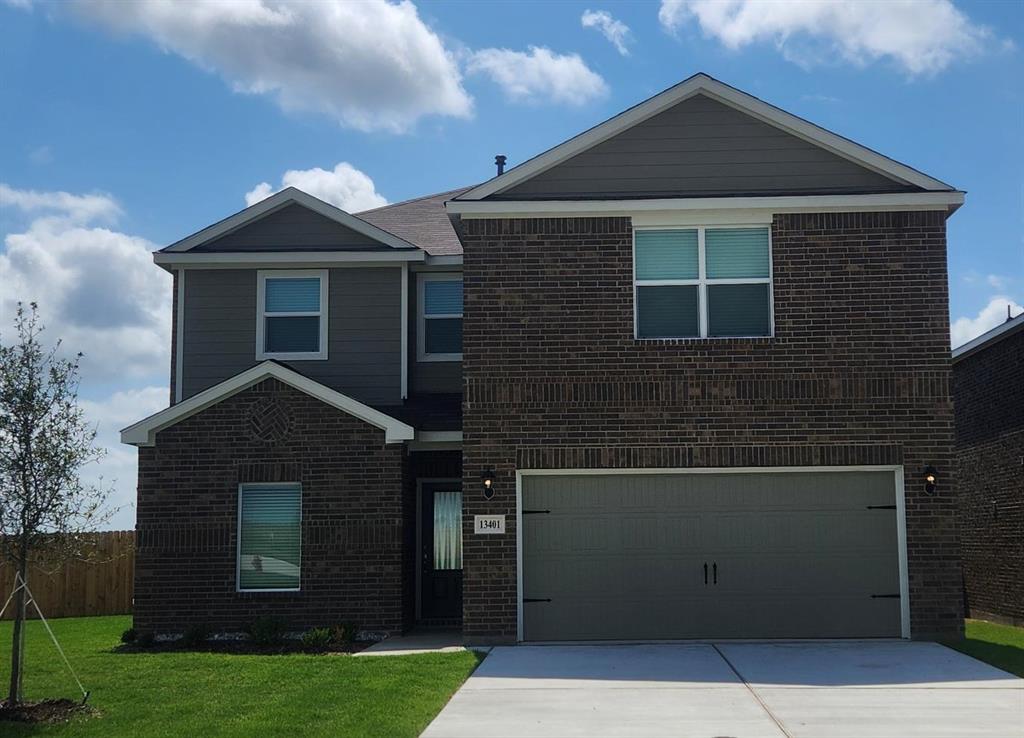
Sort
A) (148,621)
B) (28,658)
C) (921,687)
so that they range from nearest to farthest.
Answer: (921,687) < (28,658) < (148,621)

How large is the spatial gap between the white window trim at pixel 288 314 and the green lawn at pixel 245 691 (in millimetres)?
5184

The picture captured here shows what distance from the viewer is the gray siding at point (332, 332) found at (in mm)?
17734

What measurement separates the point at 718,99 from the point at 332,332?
6.90 meters

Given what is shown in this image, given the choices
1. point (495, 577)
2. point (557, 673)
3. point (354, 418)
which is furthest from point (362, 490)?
point (557, 673)

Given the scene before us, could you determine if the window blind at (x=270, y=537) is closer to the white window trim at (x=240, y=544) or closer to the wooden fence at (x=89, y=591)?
the white window trim at (x=240, y=544)

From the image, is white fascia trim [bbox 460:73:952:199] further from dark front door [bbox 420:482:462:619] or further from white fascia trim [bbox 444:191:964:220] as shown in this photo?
dark front door [bbox 420:482:462:619]

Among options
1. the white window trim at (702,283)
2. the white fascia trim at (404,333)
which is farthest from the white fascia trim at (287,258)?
the white window trim at (702,283)

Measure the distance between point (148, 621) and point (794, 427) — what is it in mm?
9045

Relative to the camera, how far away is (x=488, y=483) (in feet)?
47.4

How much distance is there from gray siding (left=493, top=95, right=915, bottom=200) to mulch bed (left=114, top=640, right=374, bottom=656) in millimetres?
6121

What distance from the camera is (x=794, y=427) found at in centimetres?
1445

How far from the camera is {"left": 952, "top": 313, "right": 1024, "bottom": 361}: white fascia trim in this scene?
17.3 m

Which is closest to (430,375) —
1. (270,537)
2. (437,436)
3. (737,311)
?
(437,436)

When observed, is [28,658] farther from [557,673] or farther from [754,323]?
[754,323]
